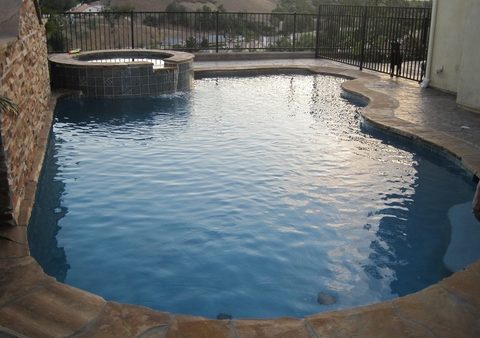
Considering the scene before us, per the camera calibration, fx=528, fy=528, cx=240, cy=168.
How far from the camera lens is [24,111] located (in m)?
5.88

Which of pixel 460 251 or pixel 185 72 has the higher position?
pixel 185 72

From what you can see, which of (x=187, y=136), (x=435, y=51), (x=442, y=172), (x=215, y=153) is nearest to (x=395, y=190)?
(x=442, y=172)

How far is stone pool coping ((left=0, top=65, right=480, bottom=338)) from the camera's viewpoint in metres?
3.05

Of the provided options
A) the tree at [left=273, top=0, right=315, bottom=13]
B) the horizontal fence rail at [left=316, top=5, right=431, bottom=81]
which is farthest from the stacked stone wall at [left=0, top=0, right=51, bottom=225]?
the tree at [left=273, top=0, right=315, bottom=13]

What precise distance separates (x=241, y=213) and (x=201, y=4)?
1453 inches

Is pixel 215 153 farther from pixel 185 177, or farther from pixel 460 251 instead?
pixel 460 251

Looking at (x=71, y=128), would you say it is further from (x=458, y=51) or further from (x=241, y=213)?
(x=458, y=51)

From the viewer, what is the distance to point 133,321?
10.3 feet

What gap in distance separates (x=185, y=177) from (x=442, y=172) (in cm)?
327

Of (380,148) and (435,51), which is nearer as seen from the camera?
(380,148)

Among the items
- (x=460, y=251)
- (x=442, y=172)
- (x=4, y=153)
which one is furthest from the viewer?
(x=442, y=172)

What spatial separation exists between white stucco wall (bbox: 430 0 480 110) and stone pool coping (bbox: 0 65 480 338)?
615 centimetres

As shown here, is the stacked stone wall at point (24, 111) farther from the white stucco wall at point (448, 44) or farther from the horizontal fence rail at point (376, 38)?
the horizontal fence rail at point (376, 38)

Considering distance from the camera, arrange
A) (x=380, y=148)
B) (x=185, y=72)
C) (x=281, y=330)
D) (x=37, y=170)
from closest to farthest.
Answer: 1. (x=281, y=330)
2. (x=37, y=170)
3. (x=380, y=148)
4. (x=185, y=72)
